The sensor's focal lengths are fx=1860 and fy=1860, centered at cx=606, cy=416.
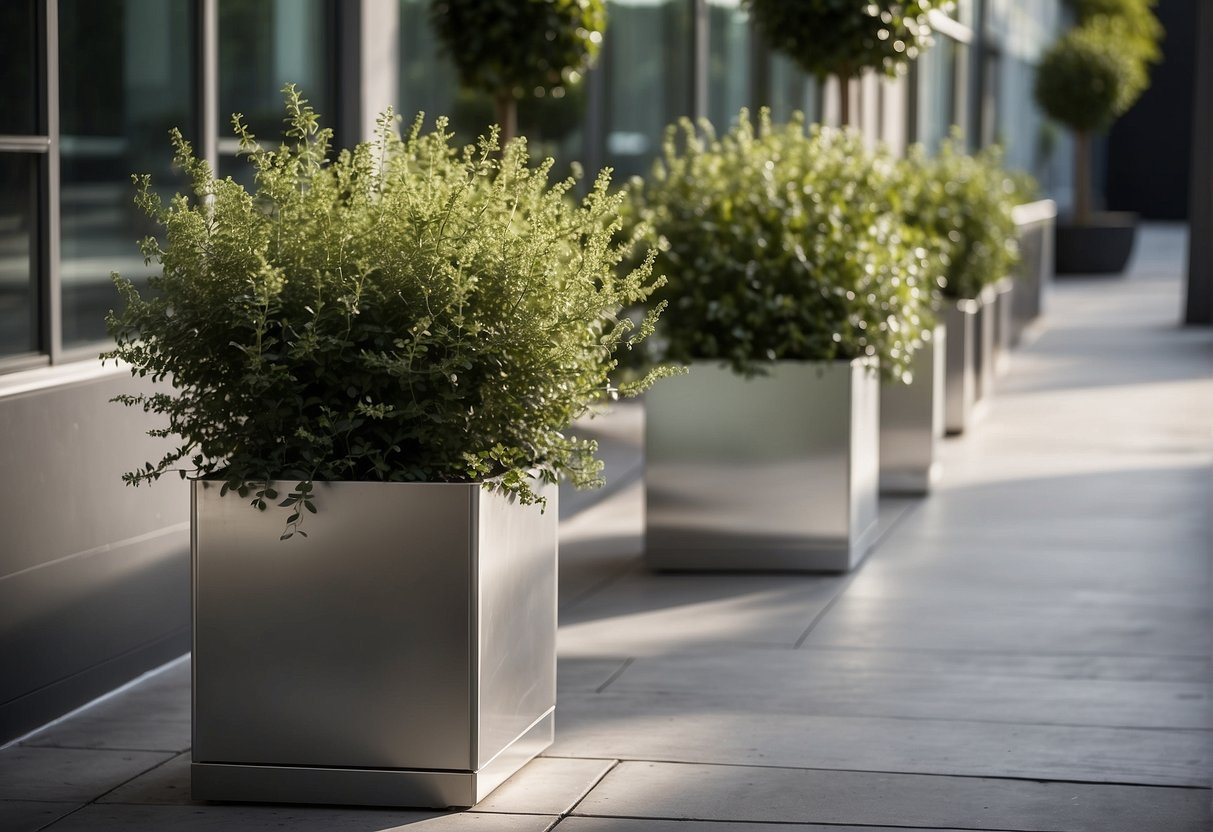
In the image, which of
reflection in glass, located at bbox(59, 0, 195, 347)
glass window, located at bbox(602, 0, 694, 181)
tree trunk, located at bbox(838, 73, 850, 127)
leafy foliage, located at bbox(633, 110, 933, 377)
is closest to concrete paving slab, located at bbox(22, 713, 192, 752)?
reflection in glass, located at bbox(59, 0, 195, 347)

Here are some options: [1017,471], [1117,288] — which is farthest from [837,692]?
[1117,288]

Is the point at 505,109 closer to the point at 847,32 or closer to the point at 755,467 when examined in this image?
the point at 755,467

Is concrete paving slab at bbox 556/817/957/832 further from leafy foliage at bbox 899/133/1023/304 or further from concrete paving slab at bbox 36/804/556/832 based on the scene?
leafy foliage at bbox 899/133/1023/304

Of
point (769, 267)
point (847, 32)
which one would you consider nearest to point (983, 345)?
point (847, 32)

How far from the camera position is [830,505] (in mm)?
7297

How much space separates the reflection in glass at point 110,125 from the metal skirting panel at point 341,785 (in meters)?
1.88

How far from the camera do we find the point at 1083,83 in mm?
27594

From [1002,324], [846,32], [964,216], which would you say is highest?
[846,32]

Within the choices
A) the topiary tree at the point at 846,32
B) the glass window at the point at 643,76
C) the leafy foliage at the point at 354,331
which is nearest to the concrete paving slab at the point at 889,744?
the leafy foliage at the point at 354,331

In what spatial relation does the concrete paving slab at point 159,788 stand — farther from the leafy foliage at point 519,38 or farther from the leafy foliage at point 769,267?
the leafy foliage at point 519,38

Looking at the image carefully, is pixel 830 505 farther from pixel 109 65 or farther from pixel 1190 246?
pixel 1190 246

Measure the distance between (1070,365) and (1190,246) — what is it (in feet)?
13.8

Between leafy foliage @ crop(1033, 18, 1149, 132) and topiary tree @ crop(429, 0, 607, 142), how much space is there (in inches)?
846

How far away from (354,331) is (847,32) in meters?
5.64
